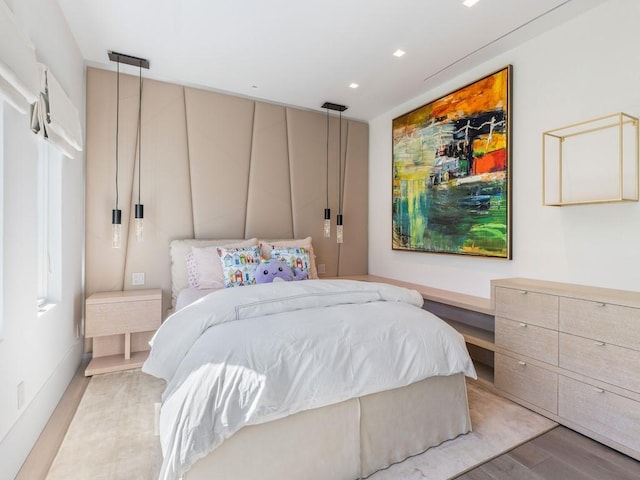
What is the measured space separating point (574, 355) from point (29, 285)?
124 inches

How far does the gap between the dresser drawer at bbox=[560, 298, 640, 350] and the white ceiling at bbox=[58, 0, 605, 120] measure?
1.94m

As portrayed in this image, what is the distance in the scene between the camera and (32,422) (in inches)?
71.7

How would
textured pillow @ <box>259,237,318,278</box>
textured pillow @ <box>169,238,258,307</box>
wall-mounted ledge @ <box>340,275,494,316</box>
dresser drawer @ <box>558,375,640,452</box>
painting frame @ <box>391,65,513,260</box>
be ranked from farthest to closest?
textured pillow @ <box>259,237,318,278</box> → textured pillow @ <box>169,238,258,307</box> → painting frame @ <box>391,65,513,260</box> → wall-mounted ledge @ <box>340,275,494,316</box> → dresser drawer @ <box>558,375,640,452</box>

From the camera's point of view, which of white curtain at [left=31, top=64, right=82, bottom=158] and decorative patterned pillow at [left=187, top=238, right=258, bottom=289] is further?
decorative patterned pillow at [left=187, top=238, right=258, bottom=289]

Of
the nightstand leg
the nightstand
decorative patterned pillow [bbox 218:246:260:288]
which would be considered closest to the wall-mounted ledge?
decorative patterned pillow [bbox 218:246:260:288]

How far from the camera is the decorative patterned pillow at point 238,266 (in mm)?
2912

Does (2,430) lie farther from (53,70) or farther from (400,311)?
(53,70)

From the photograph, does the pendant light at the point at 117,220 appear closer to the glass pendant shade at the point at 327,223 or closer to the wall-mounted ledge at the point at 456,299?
the glass pendant shade at the point at 327,223

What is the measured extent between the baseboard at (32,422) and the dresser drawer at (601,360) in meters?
2.93

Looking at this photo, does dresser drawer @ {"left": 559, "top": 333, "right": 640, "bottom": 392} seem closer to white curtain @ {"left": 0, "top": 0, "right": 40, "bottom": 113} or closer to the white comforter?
the white comforter

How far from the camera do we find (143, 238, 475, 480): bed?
4.36ft

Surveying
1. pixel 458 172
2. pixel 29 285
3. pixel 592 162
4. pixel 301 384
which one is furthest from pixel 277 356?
pixel 458 172

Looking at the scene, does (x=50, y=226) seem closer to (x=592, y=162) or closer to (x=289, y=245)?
(x=289, y=245)

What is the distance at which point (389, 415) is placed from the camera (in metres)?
1.71
